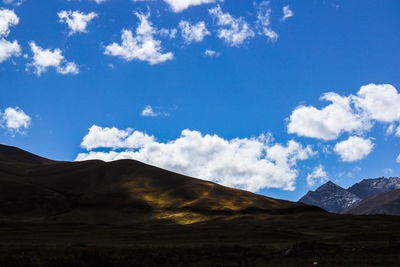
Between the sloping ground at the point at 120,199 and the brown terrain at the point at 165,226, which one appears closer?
the brown terrain at the point at 165,226

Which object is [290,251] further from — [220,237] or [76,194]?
[76,194]

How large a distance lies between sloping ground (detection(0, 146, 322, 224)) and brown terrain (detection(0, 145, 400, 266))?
16.2 inches

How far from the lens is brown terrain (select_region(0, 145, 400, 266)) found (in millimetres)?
36000

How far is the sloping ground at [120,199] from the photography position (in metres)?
134

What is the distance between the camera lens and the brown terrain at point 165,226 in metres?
36.0

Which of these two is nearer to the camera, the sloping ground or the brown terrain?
the brown terrain

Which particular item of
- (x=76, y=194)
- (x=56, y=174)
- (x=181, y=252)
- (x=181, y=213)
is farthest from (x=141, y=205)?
(x=181, y=252)

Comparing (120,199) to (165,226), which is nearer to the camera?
(165,226)

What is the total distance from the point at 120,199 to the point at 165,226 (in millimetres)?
48163

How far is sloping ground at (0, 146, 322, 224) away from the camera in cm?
13438

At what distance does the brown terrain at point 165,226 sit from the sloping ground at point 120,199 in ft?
1.35

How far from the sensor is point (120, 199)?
15875 cm

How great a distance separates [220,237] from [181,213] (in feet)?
279

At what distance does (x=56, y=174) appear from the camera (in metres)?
197
